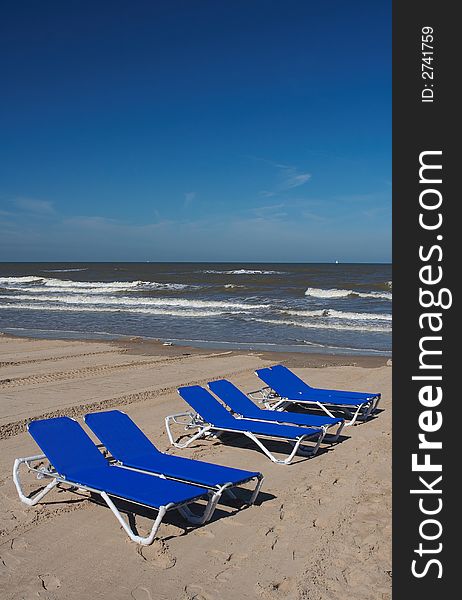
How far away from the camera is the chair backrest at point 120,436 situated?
5574 mm

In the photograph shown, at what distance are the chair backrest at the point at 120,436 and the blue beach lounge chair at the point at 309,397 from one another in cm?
291

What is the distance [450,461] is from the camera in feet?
10.2

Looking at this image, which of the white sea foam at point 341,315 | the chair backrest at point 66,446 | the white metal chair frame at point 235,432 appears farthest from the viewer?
the white sea foam at point 341,315

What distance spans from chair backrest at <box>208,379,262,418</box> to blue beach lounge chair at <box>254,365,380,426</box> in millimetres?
647

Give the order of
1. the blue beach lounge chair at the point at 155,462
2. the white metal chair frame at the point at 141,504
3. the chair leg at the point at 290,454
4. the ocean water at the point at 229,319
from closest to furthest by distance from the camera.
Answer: the white metal chair frame at the point at 141,504, the blue beach lounge chair at the point at 155,462, the chair leg at the point at 290,454, the ocean water at the point at 229,319

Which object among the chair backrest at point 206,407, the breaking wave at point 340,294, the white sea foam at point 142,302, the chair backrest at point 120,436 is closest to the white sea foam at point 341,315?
the white sea foam at point 142,302

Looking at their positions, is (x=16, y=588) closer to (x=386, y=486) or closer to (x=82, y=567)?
(x=82, y=567)

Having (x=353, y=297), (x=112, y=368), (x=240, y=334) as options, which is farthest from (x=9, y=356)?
(x=353, y=297)

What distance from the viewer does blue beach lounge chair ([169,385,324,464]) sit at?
650 centimetres

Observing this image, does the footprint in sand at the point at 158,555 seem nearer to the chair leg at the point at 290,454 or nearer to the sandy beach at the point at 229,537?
the sandy beach at the point at 229,537

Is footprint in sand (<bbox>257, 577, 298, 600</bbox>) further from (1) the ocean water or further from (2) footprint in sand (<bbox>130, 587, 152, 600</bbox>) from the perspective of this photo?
(1) the ocean water

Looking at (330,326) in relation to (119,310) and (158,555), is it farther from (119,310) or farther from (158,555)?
(158,555)

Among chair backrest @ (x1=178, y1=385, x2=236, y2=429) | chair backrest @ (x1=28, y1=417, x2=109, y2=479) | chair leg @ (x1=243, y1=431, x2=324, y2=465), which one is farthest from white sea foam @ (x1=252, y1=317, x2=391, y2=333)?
chair backrest @ (x1=28, y1=417, x2=109, y2=479)

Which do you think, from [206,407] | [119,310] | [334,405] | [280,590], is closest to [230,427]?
[206,407]
